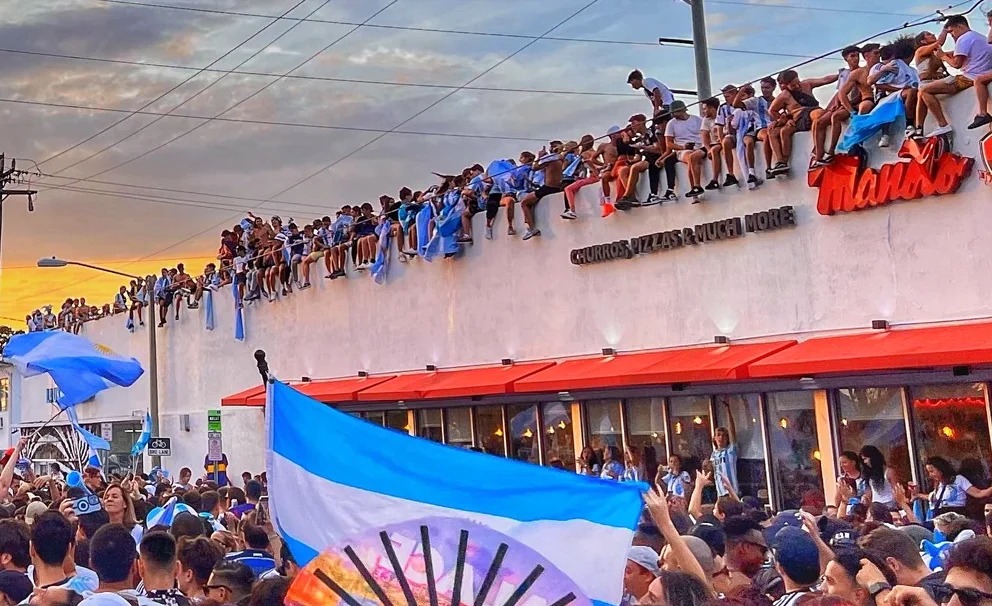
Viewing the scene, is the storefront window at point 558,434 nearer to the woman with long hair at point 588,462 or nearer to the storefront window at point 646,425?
the woman with long hair at point 588,462

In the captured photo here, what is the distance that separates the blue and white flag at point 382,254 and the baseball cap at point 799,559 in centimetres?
1954

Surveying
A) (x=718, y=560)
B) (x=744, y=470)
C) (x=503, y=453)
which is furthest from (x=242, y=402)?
(x=718, y=560)

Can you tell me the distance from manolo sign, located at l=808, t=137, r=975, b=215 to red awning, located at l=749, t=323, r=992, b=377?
1668 millimetres

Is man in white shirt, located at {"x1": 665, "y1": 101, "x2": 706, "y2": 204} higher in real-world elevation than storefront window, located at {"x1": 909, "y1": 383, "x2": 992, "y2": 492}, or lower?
higher

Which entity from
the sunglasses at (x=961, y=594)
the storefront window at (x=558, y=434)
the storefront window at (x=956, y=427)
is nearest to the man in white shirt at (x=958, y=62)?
the storefront window at (x=956, y=427)

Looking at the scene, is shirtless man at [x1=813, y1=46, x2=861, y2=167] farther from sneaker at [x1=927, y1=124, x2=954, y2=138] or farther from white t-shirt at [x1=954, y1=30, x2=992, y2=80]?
white t-shirt at [x1=954, y1=30, x2=992, y2=80]

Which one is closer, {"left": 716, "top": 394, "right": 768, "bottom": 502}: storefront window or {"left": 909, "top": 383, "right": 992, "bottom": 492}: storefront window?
{"left": 909, "top": 383, "right": 992, "bottom": 492}: storefront window

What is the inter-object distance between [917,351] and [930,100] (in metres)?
3.05

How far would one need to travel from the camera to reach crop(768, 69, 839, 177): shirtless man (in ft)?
51.2

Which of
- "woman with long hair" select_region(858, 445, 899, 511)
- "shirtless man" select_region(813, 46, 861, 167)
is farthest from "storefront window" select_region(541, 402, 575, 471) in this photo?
"shirtless man" select_region(813, 46, 861, 167)

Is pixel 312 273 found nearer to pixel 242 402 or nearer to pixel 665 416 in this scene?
pixel 242 402

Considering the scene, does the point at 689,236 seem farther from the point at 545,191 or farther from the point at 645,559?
the point at 645,559

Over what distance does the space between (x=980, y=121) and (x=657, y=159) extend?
5.66m

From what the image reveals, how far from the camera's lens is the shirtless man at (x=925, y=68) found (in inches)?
545
